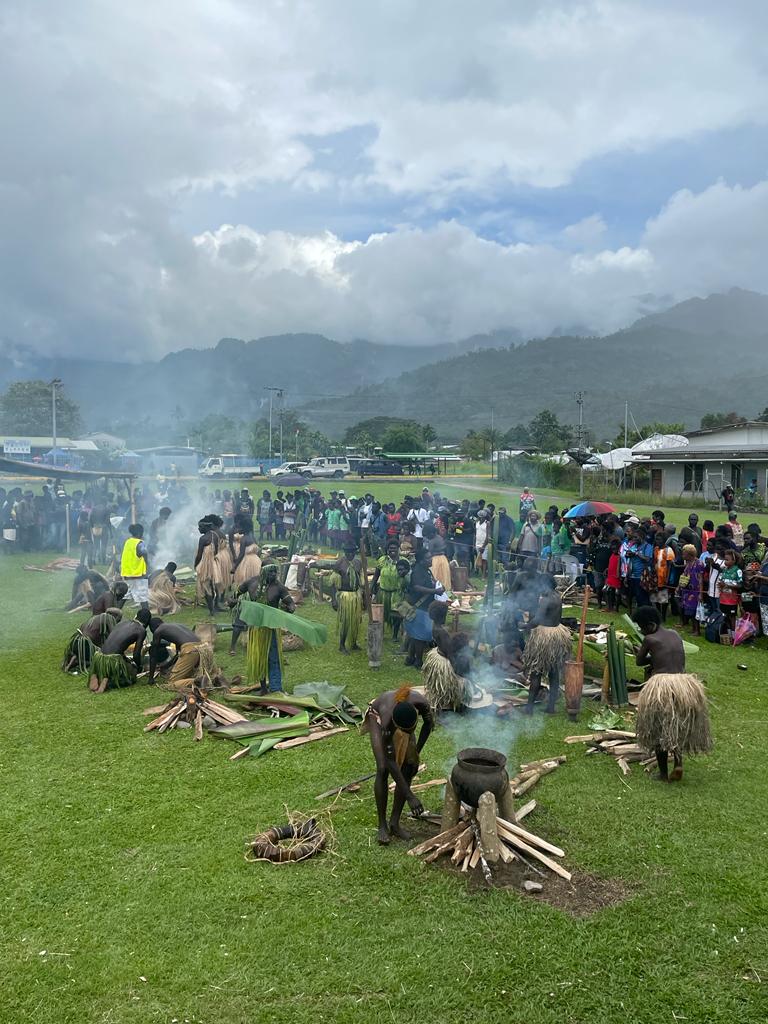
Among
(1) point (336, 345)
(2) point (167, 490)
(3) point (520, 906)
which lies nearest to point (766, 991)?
(3) point (520, 906)

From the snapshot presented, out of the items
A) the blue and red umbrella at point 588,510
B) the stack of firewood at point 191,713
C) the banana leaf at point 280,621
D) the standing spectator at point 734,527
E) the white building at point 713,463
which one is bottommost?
the stack of firewood at point 191,713

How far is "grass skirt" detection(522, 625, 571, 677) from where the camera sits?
8797mm

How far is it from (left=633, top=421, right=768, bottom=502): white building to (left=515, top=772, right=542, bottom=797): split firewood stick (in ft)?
114

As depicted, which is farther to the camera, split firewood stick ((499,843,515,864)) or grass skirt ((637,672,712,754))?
grass skirt ((637,672,712,754))

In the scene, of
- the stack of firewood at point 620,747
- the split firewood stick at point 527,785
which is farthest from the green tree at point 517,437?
the split firewood stick at point 527,785

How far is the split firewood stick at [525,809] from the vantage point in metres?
6.24

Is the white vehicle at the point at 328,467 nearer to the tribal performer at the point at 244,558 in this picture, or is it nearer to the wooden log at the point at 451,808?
the tribal performer at the point at 244,558

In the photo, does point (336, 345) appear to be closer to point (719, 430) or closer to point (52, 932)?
point (719, 430)

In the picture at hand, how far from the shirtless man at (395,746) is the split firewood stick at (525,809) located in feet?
2.76

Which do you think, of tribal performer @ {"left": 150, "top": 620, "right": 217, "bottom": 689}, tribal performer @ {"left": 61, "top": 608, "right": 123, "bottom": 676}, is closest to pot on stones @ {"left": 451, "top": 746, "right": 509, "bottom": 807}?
tribal performer @ {"left": 150, "top": 620, "right": 217, "bottom": 689}

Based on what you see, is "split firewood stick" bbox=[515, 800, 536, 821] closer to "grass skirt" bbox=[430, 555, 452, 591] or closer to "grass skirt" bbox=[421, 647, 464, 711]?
"grass skirt" bbox=[421, 647, 464, 711]

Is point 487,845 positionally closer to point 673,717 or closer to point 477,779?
point 477,779

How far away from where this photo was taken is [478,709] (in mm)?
8945

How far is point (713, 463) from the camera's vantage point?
134 ft
